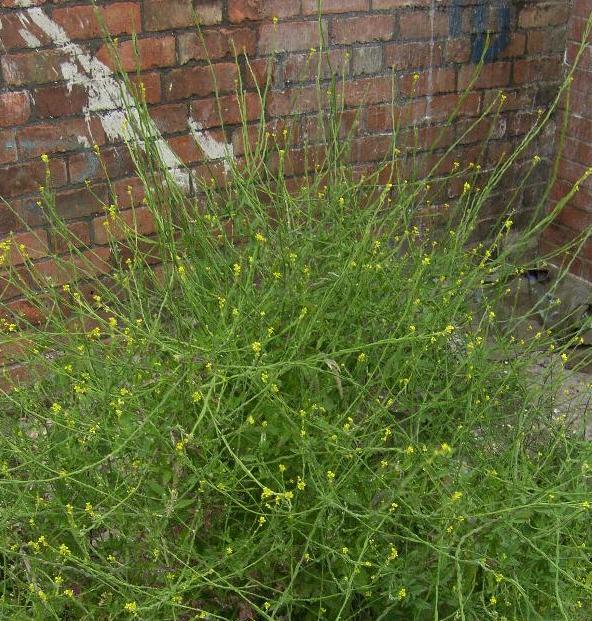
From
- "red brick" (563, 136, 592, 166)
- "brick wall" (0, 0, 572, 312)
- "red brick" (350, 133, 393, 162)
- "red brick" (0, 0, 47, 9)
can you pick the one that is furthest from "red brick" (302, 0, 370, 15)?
"red brick" (563, 136, 592, 166)

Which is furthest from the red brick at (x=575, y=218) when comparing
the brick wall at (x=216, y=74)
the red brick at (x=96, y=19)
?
the red brick at (x=96, y=19)

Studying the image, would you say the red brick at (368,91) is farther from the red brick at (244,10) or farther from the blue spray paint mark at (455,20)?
the red brick at (244,10)

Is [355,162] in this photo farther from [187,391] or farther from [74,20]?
[187,391]

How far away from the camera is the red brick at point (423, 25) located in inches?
129

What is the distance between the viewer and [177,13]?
9.07 feet

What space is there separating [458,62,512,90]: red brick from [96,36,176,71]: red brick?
1.23 metres

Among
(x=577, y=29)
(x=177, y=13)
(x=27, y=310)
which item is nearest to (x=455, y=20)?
(x=577, y=29)

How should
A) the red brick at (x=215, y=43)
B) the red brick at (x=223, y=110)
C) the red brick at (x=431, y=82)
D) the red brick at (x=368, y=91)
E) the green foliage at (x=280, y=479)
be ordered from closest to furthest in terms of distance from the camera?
the green foliage at (x=280, y=479)
the red brick at (x=215, y=43)
the red brick at (x=223, y=110)
the red brick at (x=368, y=91)
the red brick at (x=431, y=82)

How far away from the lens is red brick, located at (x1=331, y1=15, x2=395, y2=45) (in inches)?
123

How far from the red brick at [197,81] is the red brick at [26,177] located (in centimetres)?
41

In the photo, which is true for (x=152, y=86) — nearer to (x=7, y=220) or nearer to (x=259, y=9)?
(x=259, y=9)

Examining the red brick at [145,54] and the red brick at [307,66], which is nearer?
the red brick at [145,54]

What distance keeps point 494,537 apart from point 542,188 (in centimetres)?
248

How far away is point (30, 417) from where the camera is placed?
2.13 m
